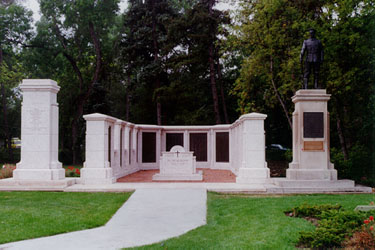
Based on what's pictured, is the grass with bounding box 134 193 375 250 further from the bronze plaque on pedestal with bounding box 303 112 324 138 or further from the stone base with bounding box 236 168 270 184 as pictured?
the stone base with bounding box 236 168 270 184

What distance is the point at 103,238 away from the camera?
6867 millimetres

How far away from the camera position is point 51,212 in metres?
8.87

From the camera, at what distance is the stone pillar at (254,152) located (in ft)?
45.8

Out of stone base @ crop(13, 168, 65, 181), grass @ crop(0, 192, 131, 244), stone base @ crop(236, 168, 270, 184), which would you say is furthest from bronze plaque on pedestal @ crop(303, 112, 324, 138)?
stone base @ crop(13, 168, 65, 181)

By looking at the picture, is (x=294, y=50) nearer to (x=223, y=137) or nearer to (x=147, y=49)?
(x=223, y=137)

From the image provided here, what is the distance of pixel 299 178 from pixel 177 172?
5084 millimetres

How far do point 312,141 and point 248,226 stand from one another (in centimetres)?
670

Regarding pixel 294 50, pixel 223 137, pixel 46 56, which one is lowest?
pixel 223 137

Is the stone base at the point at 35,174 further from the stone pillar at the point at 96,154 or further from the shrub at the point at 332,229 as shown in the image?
the shrub at the point at 332,229

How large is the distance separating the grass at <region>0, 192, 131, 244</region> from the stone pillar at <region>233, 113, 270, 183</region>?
4.62 meters

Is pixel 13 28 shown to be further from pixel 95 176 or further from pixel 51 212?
pixel 51 212

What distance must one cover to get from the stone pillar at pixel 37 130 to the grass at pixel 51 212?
4.82 ft

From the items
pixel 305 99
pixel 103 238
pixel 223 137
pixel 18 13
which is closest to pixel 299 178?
pixel 305 99

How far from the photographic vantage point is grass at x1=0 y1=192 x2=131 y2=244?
7258 millimetres
